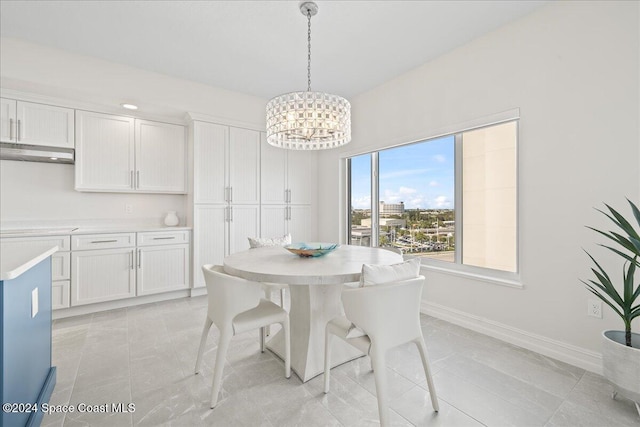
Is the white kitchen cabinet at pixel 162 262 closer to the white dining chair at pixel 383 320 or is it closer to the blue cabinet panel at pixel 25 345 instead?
the blue cabinet panel at pixel 25 345

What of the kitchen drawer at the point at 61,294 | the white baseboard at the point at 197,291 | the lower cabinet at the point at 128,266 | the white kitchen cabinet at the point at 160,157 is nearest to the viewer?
the kitchen drawer at the point at 61,294

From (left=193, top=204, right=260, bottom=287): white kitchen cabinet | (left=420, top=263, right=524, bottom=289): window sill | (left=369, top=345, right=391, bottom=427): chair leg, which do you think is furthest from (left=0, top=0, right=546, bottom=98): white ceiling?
(left=369, top=345, right=391, bottom=427): chair leg

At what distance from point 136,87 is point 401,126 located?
3042 mm

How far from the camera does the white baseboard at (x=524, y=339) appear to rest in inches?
77.9

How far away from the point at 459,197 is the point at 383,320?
200cm

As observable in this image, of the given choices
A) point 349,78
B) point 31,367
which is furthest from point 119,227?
point 349,78

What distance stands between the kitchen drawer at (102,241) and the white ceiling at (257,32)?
6.18ft

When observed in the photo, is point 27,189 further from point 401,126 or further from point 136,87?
point 401,126

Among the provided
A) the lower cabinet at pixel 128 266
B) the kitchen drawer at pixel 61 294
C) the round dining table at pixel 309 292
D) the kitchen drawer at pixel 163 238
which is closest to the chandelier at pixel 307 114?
the round dining table at pixel 309 292

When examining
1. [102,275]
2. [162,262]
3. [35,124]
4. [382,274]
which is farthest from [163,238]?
[382,274]

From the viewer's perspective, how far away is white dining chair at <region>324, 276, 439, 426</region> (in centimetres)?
137

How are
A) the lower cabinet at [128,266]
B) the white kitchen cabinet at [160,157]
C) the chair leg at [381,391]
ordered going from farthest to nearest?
the white kitchen cabinet at [160,157], the lower cabinet at [128,266], the chair leg at [381,391]

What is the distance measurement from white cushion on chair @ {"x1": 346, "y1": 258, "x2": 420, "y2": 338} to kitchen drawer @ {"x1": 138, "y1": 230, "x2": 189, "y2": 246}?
278 cm

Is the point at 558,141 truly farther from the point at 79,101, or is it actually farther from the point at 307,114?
the point at 79,101
